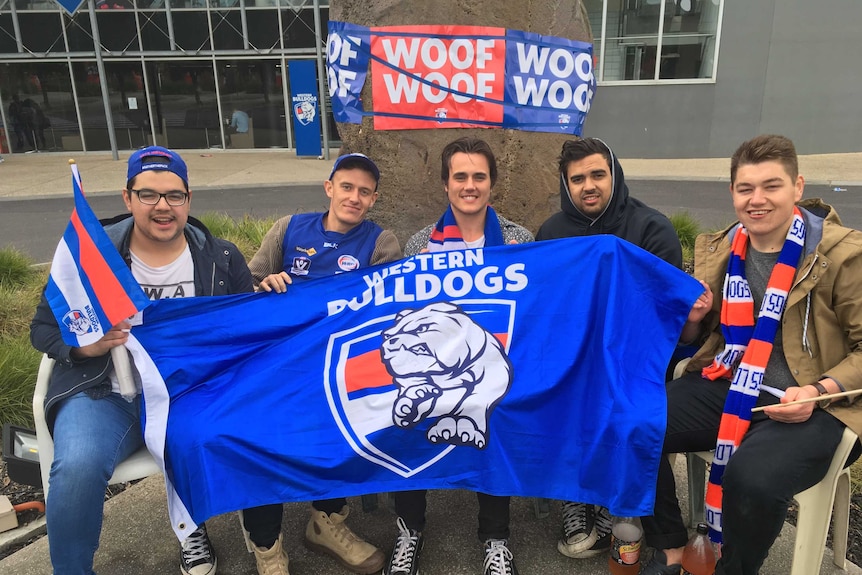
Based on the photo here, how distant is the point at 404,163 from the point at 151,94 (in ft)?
54.3

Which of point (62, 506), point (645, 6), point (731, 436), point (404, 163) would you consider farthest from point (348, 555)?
point (645, 6)

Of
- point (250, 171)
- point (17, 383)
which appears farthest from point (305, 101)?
point (17, 383)

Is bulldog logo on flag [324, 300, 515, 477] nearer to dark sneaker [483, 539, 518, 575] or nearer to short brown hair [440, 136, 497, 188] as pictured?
dark sneaker [483, 539, 518, 575]

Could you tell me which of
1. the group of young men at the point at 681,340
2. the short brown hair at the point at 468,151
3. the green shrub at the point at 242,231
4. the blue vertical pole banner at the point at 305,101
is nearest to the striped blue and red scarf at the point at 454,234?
the group of young men at the point at 681,340

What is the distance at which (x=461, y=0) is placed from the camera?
3881mm

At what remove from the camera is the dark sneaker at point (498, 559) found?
2670 mm

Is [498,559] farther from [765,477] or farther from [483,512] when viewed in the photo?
[765,477]

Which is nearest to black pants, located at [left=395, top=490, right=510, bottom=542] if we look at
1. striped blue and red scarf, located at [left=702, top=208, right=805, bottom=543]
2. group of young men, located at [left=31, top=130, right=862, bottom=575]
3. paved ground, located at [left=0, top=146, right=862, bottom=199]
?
group of young men, located at [left=31, top=130, right=862, bottom=575]

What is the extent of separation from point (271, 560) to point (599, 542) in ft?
4.61

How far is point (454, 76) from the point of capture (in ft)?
13.0

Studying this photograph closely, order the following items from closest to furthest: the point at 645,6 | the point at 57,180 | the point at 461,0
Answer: the point at 461,0 < the point at 57,180 < the point at 645,6

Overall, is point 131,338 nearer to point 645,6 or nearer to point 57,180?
point 57,180

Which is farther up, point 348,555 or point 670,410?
point 670,410

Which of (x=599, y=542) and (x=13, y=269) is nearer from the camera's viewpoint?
(x=599, y=542)
